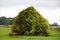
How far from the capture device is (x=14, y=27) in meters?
2.46

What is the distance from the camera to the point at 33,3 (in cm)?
250

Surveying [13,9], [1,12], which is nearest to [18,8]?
[13,9]

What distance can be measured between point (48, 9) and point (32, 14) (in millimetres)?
244

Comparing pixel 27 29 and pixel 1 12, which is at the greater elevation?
pixel 1 12

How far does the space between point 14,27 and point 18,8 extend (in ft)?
0.89

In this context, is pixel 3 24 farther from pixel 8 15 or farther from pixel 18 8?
pixel 18 8

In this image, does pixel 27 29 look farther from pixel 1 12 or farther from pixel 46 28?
pixel 1 12

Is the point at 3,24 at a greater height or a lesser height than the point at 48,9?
lesser

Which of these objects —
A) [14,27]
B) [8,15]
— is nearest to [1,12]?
[8,15]

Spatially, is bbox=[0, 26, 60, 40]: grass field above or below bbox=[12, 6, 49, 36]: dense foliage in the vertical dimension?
below

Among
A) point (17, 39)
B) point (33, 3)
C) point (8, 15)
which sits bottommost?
point (17, 39)

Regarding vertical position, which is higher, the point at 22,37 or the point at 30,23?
the point at 30,23

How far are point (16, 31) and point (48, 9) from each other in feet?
1.79

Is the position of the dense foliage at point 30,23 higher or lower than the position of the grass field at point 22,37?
higher
